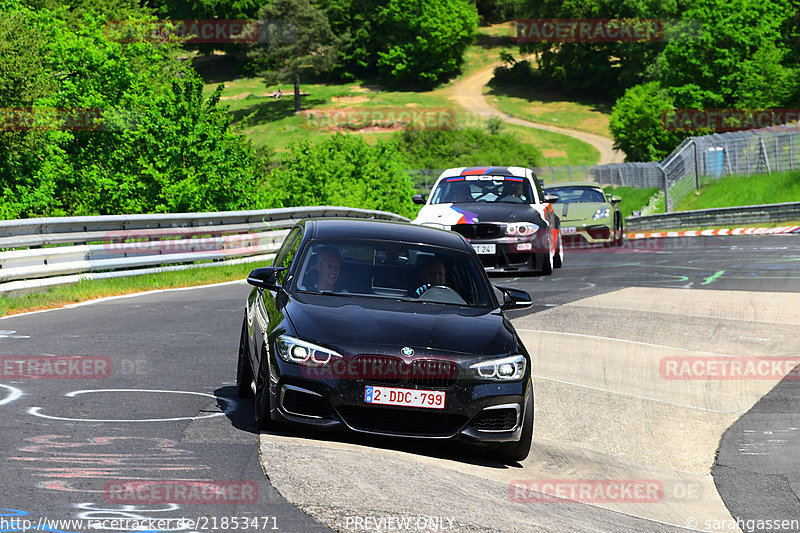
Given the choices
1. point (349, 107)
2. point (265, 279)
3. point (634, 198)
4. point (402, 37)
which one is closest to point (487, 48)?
point (402, 37)

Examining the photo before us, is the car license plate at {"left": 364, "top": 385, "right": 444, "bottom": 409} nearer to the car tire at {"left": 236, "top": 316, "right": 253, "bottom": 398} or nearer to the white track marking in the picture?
the car tire at {"left": 236, "top": 316, "right": 253, "bottom": 398}

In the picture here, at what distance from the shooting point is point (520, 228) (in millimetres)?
18266

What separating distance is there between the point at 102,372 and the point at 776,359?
23.6 ft

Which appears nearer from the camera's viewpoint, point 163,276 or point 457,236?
point 457,236

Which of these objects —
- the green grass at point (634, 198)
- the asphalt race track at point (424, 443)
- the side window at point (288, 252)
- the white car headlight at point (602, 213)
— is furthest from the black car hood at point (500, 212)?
the green grass at point (634, 198)

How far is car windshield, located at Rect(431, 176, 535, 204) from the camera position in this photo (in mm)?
19266

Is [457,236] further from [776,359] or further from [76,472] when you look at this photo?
[776,359]

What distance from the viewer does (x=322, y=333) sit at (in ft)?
23.9

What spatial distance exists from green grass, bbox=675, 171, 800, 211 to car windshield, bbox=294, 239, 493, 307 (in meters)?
38.6

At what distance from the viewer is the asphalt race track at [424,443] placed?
5703 mm

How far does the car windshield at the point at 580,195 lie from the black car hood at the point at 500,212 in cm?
734

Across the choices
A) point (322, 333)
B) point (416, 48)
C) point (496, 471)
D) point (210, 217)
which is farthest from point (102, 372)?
point (416, 48)

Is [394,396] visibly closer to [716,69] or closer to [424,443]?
[424,443]

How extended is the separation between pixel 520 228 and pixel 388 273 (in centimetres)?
1007
